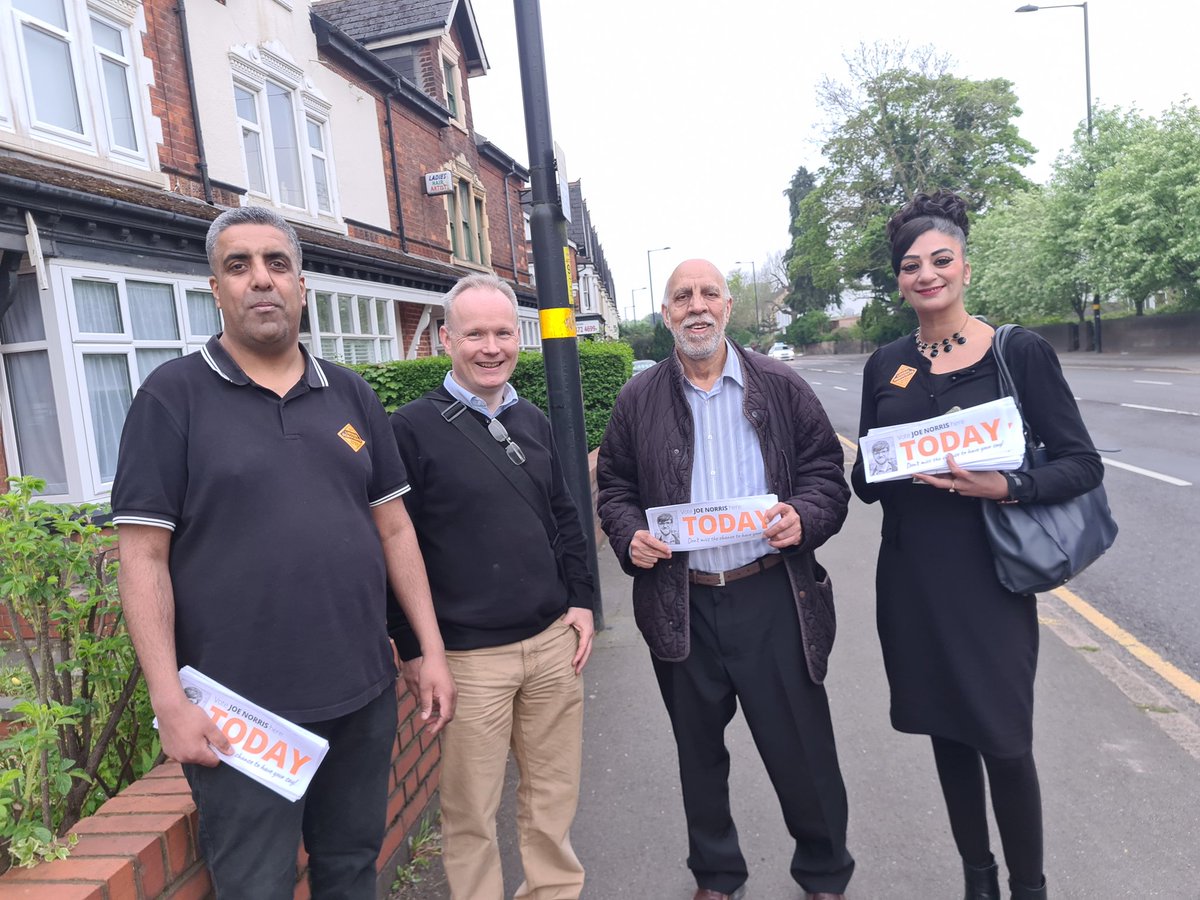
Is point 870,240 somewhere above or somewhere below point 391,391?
above

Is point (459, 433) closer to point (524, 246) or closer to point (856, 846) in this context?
point (856, 846)

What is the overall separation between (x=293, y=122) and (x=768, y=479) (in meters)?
12.4

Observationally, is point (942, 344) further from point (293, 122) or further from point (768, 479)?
point (293, 122)

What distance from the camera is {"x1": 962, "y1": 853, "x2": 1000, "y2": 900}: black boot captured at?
8.16 feet

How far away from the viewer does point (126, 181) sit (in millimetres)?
8547

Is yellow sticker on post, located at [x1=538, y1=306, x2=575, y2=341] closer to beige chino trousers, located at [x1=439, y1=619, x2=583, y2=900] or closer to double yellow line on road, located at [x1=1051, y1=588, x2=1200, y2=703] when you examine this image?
beige chino trousers, located at [x1=439, y1=619, x2=583, y2=900]

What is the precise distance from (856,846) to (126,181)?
372 inches

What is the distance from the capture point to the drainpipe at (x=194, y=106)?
31.4ft

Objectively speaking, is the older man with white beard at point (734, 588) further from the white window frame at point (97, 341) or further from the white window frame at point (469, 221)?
the white window frame at point (469, 221)

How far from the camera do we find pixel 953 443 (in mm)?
2283

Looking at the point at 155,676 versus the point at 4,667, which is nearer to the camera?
the point at 155,676

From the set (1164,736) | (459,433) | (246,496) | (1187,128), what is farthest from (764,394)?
(1187,128)

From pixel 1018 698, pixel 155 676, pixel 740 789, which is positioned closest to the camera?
pixel 155 676

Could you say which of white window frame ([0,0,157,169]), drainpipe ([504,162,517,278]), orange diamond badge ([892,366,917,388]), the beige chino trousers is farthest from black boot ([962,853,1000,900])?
drainpipe ([504,162,517,278])
